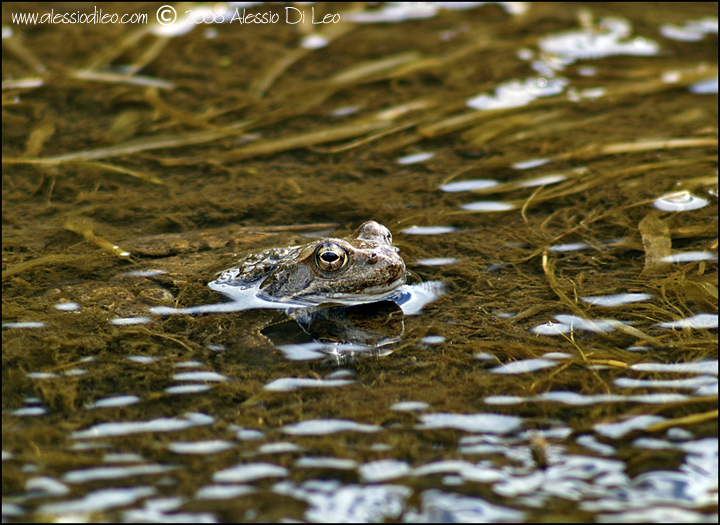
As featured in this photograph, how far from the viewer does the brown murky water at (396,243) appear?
3.41 metres

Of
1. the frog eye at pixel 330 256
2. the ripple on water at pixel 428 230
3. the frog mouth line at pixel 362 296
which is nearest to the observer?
the frog eye at pixel 330 256

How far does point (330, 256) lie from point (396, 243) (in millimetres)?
862

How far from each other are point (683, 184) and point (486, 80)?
3.11 meters

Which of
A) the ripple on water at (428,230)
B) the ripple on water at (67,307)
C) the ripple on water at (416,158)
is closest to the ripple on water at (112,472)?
the ripple on water at (67,307)

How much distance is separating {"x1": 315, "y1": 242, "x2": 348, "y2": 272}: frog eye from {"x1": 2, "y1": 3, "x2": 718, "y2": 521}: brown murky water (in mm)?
374

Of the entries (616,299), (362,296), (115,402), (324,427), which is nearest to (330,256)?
(362,296)

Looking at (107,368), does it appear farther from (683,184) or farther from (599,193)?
(683,184)

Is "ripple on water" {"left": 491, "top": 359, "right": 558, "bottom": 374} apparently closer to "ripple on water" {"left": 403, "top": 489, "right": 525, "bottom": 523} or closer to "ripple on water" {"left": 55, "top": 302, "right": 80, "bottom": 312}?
"ripple on water" {"left": 403, "top": 489, "right": 525, "bottom": 523}

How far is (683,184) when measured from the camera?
637cm

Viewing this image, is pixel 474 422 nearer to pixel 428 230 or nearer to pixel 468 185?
pixel 428 230

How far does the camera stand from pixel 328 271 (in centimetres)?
522

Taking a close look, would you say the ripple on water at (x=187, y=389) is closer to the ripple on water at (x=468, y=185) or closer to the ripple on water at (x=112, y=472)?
the ripple on water at (x=112, y=472)

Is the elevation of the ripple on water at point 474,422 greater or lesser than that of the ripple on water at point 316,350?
lesser

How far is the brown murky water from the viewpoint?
3406mm
